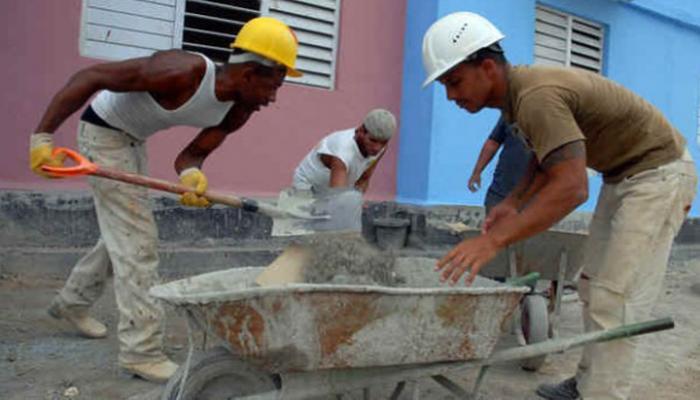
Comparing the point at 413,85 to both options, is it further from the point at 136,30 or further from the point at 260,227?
the point at 136,30

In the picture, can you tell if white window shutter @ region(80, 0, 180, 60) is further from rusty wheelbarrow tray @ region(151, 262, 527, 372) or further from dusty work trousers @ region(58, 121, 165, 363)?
rusty wheelbarrow tray @ region(151, 262, 527, 372)

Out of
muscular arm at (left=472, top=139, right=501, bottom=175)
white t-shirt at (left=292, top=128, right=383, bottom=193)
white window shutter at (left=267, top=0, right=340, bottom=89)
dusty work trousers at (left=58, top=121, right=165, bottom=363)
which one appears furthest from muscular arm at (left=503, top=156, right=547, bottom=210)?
white window shutter at (left=267, top=0, right=340, bottom=89)

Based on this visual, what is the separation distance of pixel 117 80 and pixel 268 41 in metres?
0.68

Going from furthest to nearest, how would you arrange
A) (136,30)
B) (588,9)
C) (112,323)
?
(588,9) → (136,30) → (112,323)

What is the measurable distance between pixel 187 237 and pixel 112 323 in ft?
4.76

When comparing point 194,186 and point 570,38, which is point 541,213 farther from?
point 570,38

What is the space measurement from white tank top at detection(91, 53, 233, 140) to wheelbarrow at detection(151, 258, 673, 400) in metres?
0.92

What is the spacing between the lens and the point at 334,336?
2.07 meters

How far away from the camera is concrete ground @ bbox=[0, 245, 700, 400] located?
9.32 ft

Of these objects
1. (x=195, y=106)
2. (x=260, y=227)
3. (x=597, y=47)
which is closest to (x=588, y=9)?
(x=597, y=47)

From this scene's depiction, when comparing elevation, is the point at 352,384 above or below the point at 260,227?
below

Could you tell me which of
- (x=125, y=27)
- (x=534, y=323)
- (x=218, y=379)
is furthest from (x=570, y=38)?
(x=218, y=379)

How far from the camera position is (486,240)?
85.4 inches

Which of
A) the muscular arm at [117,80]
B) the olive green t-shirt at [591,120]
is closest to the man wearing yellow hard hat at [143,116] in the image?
the muscular arm at [117,80]
